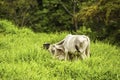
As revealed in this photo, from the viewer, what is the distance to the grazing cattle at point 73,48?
6043mm

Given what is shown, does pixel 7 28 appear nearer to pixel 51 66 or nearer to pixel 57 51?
pixel 57 51

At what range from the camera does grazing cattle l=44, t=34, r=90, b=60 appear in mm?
6043

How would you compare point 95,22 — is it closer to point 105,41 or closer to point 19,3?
point 105,41

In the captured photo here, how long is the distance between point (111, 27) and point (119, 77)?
301 cm

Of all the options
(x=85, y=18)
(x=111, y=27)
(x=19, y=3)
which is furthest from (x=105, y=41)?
(x=19, y=3)

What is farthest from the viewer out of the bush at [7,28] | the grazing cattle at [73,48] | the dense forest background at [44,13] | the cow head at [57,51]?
the dense forest background at [44,13]

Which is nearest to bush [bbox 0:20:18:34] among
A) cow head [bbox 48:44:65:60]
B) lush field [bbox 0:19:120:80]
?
lush field [bbox 0:19:120:80]

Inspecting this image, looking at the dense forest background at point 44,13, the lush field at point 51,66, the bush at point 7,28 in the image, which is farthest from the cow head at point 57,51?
the dense forest background at point 44,13

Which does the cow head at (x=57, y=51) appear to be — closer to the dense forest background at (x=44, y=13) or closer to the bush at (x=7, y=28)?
the bush at (x=7, y=28)

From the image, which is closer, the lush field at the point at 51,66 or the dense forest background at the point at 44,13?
the lush field at the point at 51,66

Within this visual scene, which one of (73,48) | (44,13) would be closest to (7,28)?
(73,48)

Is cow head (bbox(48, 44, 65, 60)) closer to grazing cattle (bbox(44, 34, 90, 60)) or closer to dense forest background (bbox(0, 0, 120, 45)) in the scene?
grazing cattle (bbox(44, 34, 90, 60))

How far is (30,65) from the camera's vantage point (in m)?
5.35

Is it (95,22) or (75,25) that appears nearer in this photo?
(95,22)
